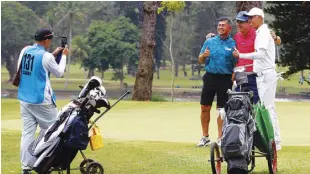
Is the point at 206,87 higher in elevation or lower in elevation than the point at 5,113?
higher

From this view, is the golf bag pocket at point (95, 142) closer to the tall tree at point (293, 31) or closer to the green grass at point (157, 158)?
the green grass at point (157, 158)

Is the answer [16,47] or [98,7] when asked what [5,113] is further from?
[98,7]

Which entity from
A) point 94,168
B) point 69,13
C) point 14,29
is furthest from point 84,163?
point 69,13

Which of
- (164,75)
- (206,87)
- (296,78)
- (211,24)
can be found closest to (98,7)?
(164,75)

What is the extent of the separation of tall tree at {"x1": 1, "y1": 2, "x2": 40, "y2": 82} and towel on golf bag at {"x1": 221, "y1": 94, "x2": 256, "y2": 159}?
70432 mm

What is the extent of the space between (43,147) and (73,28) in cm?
8814

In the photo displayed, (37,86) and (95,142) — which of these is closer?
(95,142)

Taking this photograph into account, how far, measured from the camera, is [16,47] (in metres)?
77.7

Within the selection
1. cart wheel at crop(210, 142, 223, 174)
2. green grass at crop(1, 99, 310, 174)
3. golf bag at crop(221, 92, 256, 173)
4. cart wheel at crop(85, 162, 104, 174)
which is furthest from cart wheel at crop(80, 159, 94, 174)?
golf bag at crop(221, 92, 256, 173)

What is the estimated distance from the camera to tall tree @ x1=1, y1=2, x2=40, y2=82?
76.4 metres

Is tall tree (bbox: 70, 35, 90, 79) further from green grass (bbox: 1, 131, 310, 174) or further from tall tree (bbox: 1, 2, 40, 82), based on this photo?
green grass (bbox: 1, 131, 310, 174)

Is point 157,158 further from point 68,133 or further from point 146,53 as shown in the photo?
point 146,53

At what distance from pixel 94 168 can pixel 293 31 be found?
28758 mm

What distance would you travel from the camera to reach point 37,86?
727 cm
